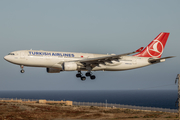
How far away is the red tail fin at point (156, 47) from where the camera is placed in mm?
53606

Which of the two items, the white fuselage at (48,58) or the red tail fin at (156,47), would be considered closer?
the white fuselage at (48,58)

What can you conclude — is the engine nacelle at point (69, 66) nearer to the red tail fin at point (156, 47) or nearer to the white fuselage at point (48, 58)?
the white fuselage at point (48, 58)

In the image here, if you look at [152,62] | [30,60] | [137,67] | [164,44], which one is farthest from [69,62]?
[164,44]

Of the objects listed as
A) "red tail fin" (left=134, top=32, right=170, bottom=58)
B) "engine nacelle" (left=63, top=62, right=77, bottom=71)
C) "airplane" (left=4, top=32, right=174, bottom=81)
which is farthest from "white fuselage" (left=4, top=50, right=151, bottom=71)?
"red tail fin" (left=134, top=32, right=170, bottom=58)

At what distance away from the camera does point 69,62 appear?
138 feet

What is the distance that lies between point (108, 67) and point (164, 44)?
58.8ft

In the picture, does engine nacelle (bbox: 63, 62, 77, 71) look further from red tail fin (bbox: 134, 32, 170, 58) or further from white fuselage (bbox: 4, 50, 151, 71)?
red tail fin (bbox: 134, 32, 170, 58)

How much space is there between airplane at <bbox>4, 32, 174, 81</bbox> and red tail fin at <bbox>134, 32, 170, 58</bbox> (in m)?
0.28

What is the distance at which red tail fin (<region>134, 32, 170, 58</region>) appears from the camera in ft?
176

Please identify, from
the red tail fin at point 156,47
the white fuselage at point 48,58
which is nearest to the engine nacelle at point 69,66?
the white fuselage at point 48,58

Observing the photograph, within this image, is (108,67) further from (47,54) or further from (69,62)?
(47,54)

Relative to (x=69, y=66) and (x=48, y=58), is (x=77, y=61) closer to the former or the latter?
(x=69, y=66)

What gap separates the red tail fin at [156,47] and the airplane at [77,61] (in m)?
0.28

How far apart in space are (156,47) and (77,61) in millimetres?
21976
